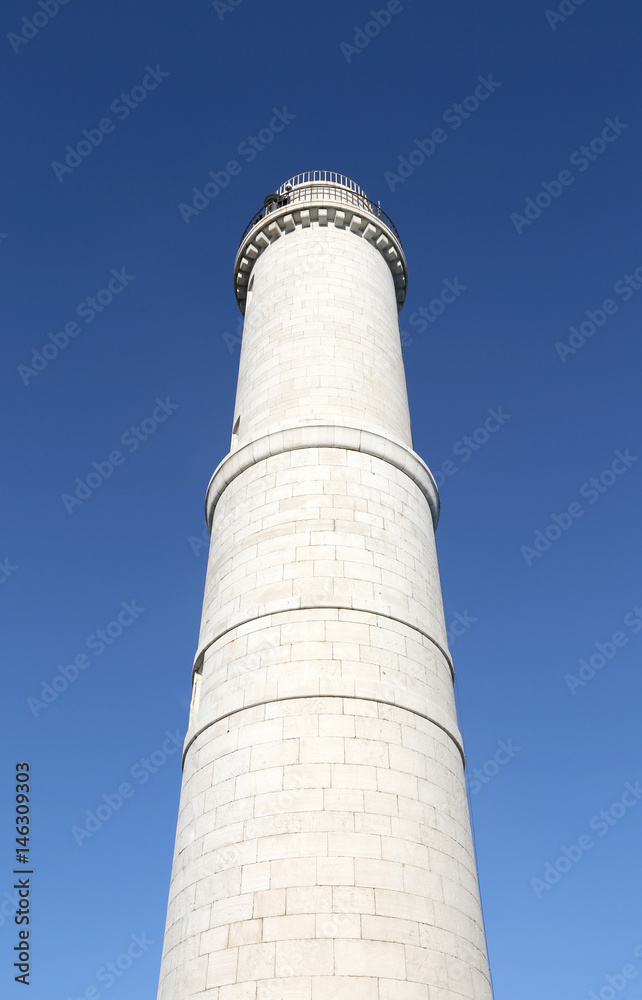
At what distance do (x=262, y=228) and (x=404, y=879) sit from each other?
17408 millimetres

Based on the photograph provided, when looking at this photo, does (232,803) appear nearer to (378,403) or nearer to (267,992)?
(267,992)

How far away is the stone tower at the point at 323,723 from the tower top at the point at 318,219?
194 inches

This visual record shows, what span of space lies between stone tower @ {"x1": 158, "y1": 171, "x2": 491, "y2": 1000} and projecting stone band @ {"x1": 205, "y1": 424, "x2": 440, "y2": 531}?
1.5 inches

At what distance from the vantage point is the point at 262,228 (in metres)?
21.5

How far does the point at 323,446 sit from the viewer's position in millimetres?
14359

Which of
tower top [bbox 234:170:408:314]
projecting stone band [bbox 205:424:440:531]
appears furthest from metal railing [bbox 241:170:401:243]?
projecting stone band [bbox 205:424:440:531]

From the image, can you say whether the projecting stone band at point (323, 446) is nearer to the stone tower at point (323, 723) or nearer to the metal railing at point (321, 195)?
the stone tower at point (323, 723)

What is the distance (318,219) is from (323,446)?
9.28 m

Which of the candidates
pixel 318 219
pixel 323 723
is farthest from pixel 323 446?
pixel 318 219

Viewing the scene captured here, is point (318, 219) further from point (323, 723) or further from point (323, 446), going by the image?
point (323, 723)

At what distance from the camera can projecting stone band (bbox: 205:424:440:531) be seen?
14430mm

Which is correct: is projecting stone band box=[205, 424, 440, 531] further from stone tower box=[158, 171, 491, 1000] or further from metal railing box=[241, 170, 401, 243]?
metal railing box=[241, 170, 401, 243]

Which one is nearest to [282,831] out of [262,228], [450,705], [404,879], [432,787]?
[404,879]

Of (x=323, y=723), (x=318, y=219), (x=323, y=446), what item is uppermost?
(x=318, y=219)
